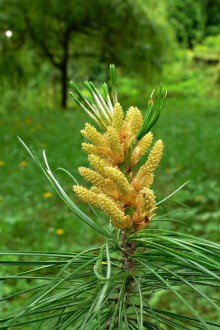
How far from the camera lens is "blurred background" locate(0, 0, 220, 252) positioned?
12.3 feet

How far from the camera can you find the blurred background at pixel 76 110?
147 inches

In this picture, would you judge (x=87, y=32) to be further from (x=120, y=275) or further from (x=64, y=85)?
(x=120, y=275)

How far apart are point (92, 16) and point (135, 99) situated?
9.61 feet

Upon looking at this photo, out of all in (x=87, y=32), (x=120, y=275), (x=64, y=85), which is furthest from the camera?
(x=64, y=85)

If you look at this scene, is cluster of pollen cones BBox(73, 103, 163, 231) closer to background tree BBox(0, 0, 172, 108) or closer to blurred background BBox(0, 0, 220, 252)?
blurred background BBox(0, 0, 220, 252)

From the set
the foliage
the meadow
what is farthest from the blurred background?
the foliage

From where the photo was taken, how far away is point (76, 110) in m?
9.66

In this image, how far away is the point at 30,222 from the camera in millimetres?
3672

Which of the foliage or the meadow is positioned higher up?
the meadow

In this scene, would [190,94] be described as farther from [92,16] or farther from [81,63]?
[92,16]

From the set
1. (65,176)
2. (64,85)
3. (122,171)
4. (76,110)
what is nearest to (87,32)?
(64,85)

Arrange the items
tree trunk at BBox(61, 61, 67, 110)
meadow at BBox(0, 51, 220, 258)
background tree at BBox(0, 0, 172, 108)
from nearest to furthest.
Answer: meadow at BBox(0, 51, 220, 258), background tree at BBox(0, 0, 172, 108), tree trunk at BBox(61, 61, 67, 110)

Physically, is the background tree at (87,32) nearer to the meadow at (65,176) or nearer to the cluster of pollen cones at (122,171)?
the meadow at (65,176)

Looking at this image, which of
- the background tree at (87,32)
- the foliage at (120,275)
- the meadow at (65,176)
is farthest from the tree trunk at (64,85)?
the foliage at (120,275)
